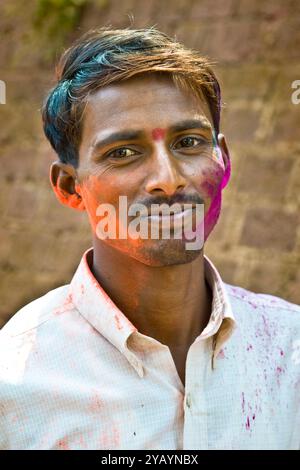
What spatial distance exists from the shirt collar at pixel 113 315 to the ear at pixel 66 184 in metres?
0.21

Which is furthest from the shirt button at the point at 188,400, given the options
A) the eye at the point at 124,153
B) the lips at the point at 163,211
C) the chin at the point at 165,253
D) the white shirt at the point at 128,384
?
the eye at the point at 124,153

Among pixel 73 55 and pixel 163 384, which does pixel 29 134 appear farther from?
pixel 163 384

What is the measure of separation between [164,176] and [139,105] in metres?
0.23

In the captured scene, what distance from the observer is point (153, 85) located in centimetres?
223

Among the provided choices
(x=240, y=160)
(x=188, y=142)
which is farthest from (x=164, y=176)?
(x=240, y=160)

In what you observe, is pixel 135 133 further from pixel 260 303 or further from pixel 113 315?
pixel 260 303

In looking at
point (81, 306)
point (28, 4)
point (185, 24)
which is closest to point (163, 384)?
point (81, 306)

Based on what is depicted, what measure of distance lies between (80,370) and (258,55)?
2489 mm

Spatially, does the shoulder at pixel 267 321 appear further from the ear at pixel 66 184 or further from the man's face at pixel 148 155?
the ear at pixel 66 184

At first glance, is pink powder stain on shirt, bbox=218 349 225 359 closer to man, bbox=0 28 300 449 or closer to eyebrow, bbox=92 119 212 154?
man, bbox=0 28 300 449

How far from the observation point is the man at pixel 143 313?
209 cm

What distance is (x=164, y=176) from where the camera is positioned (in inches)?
83.7

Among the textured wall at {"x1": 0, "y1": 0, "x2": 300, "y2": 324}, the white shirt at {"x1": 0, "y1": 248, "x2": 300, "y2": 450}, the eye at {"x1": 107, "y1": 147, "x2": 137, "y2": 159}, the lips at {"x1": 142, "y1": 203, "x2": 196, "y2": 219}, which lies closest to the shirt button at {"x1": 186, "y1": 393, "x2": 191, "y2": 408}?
the white shirt at {"x1": 0, "y1": 248, "x2": 300, "y2": 450}

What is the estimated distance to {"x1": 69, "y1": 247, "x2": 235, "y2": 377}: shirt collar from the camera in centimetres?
215
